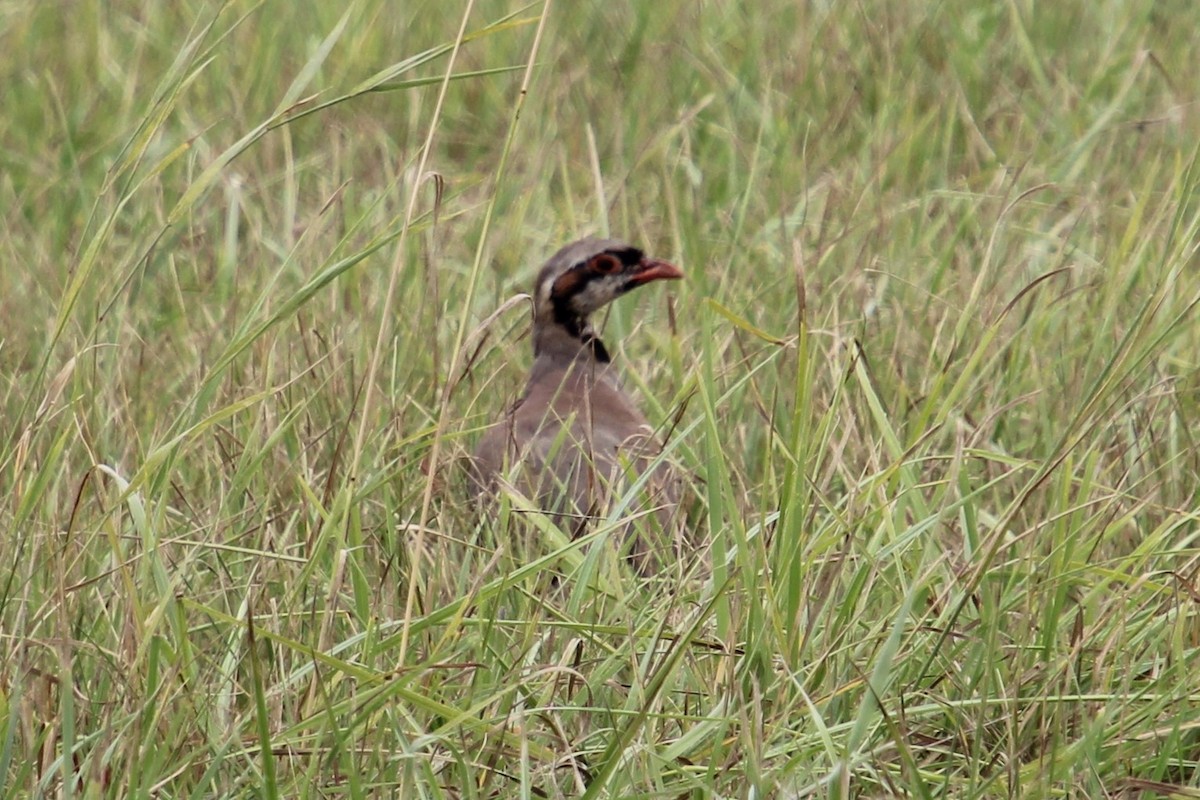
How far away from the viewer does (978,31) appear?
23.5ft

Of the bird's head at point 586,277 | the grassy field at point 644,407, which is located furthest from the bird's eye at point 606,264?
the grassy field at point 644,407

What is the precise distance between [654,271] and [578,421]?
0.78m

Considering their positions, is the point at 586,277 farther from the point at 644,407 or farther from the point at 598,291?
the point at 644,407

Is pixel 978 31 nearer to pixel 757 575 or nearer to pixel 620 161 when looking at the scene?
pixel 620 161

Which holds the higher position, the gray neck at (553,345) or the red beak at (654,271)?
the red beak at (654,271)

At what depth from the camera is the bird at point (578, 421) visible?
370 centimetres

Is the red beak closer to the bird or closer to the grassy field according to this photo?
the bird

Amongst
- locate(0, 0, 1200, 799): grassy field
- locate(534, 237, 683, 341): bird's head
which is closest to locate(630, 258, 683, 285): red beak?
locate(534, 237, 683, 341): bird's head

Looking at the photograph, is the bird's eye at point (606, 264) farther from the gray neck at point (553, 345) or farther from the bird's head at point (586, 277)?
the gray neck at point (553, 345)

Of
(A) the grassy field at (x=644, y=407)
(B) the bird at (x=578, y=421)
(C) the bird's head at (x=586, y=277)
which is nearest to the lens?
(A) the grassy field at (x=644, y=407)

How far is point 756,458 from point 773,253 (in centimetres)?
124

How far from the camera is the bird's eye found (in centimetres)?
504

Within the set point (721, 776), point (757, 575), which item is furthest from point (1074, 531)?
point (721, 776)

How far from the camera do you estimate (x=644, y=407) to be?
500cm
